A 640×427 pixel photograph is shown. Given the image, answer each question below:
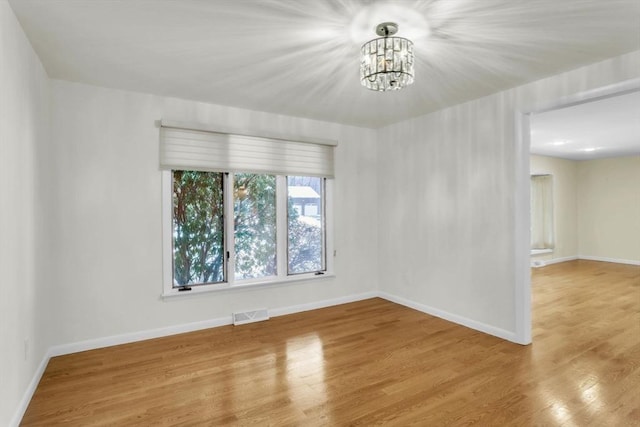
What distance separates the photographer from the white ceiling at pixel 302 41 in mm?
1937

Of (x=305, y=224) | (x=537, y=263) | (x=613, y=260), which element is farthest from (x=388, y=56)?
(x=613, y=260)

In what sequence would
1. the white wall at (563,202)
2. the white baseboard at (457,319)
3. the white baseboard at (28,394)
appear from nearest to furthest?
the white baseboard at (28,394)
the white baseboard at (457,319)
the white wall at (563,202)

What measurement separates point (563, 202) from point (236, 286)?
26.2ft

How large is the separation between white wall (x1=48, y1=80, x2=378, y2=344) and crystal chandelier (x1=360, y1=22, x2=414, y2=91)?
2.06 m

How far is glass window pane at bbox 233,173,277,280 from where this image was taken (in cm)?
394

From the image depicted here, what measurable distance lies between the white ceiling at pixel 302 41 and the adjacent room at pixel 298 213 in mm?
20

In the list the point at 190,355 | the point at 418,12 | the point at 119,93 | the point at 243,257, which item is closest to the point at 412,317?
the point at 243,257

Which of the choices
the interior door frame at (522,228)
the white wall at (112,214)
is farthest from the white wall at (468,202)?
the white wall at (112,214)

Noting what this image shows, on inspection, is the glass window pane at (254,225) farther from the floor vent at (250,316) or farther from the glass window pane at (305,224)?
the floor vent at (250,316)

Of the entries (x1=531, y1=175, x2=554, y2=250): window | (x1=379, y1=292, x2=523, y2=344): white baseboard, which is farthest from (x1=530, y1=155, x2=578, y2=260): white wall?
(x1=379, y1=292, x2=523, y2=344): white baseboard

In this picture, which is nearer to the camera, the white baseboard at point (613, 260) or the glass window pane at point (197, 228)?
the glass window pane at point (197, 228)

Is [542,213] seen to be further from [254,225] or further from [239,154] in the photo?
[239,154]

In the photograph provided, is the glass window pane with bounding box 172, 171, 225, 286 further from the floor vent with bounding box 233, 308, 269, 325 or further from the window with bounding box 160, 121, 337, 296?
the floor vent with bounding box 233, 308, 269, 325

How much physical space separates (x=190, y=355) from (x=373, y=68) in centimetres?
285
